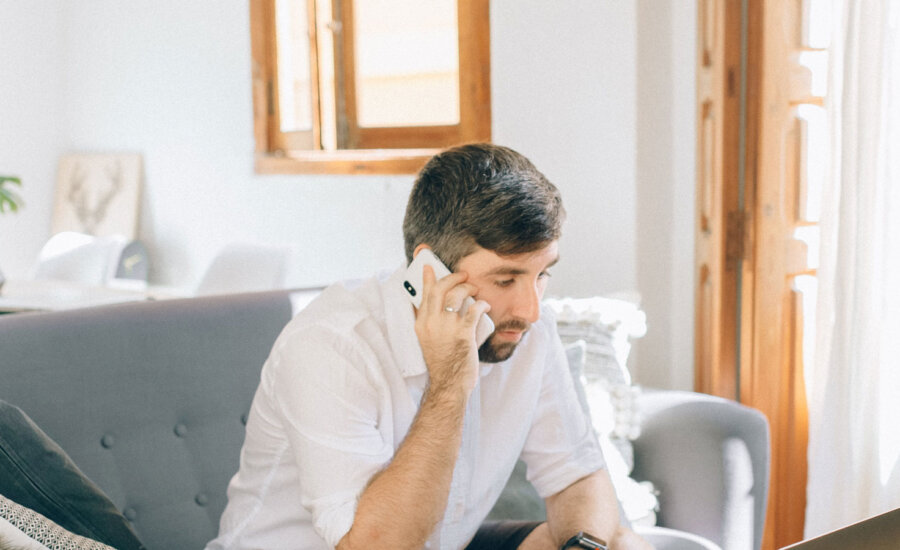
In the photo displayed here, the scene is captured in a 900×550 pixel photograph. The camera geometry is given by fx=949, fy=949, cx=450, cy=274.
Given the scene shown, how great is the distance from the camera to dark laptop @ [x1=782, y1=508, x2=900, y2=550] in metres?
0.76

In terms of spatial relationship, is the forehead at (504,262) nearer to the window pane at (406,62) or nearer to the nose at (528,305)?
the nose at (528,305)

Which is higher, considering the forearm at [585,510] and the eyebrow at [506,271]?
the eyebrow at [506,271]

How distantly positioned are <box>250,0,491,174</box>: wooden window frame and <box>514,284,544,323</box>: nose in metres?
1.83

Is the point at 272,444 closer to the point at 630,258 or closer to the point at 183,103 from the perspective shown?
the point at 630,258

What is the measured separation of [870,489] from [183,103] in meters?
3.79

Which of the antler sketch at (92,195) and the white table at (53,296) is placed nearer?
the white table at (53,296)

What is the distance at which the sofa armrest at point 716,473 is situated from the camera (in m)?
1.96

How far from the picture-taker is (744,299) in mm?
2438

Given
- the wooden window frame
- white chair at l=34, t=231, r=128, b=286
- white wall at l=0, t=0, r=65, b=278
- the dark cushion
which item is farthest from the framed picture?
the dark cushion

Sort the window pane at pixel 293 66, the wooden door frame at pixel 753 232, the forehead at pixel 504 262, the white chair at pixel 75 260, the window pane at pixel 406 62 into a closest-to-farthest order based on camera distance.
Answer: the forehead at pixel 504 262, the wooden door frame at pixel 753 232, the window pane at pixel 406 62, the window pane at pixel 293 66, the white chair at pixel 75 260

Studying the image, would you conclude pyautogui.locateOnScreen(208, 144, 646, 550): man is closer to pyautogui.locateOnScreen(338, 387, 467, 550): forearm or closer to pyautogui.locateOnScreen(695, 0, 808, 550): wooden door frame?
pyautogui.locateOnScreen(338, 387, 467, 550): forearm

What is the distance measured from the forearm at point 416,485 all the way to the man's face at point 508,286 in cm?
12

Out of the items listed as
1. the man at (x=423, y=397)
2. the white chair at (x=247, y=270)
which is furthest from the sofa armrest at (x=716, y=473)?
the white chair at (x=247, y=270)

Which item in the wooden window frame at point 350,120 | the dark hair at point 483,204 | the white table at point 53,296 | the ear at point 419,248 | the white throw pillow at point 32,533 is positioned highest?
the wooden window frame at point 350,120
